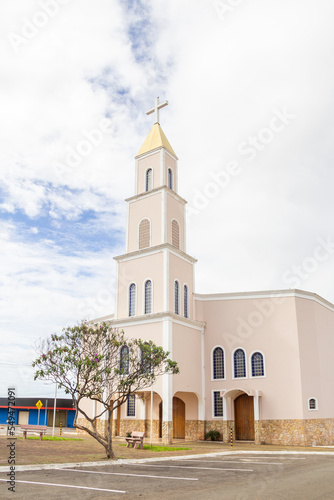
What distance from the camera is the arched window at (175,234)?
93.1ft

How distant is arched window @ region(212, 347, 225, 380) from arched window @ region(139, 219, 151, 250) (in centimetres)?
771

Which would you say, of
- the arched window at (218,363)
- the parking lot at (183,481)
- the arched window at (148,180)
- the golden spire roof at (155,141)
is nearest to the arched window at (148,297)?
the arched window at (218,363)

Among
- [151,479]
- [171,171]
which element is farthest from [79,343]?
[171,171]

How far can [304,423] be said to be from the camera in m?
24.0

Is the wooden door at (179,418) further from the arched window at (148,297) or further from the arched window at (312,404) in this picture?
the arched window at (312,404)

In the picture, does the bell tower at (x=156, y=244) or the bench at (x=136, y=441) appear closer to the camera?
the bench at (x=136, y=441)

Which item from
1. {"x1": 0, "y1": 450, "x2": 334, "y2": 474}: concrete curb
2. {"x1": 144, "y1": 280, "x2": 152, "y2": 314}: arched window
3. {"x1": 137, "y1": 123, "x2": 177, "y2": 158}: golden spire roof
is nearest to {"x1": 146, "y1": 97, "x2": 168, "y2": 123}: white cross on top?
{"x1": 137, "y1": 123, "x2": 177, "y2": 158}: golden spire roof

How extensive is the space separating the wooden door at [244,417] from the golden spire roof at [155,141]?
53.6ft

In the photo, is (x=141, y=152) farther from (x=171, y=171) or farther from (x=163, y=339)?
(x=163, y=339)

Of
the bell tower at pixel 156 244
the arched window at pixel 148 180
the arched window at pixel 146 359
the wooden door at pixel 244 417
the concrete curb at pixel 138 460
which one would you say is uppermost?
the arched window at pixel 148 180

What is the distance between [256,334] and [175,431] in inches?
302

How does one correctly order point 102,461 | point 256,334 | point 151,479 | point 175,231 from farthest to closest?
point 175,231, point 256,334, point 102,461, point 151,479

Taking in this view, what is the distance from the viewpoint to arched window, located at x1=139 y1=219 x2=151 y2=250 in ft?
92.8

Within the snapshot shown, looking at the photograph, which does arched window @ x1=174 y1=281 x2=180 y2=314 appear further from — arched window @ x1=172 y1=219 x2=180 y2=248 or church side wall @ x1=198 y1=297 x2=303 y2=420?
arched window @ x1=172 y1=219 x2=180 y2=248
